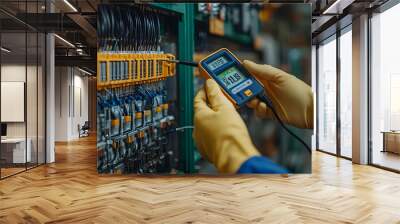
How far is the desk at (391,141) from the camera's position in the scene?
7152 mm

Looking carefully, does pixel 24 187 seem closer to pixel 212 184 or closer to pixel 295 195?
pixel 212 184

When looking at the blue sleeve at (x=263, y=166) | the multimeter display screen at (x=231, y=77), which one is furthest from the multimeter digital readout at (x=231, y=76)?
the blue sleeve at (x=263, y=166)

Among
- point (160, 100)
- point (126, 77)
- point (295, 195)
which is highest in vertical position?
point (126, 77)

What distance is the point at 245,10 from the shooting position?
18.7 feet

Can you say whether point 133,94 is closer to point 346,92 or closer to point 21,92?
point 21,92

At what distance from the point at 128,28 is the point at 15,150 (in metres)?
3.31

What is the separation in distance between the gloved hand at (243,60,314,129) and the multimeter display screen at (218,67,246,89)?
0.53 feet

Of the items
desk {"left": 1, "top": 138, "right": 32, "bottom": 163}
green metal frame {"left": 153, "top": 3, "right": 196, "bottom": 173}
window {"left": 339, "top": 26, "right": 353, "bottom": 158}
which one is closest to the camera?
green metal frame {"left": 153, "top": 3, "right": 196, "bottom": 173}

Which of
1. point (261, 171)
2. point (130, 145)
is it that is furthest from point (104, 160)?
point (261, 171)

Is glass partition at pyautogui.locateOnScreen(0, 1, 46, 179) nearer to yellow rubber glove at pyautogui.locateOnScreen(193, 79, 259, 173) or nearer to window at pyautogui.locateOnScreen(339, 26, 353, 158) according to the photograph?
yellow rubber glove at pyautogui.locateOnScreen(193, 79, 259, 173)

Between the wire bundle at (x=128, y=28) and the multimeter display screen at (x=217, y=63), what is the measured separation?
849mm

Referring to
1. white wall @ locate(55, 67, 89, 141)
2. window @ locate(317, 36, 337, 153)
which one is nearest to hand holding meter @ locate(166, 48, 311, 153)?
window @ locate(317, 36, 337, 153)

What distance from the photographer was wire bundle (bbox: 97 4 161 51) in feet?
18.5

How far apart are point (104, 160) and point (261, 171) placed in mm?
2367
